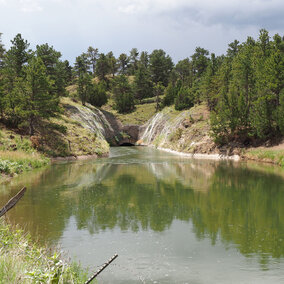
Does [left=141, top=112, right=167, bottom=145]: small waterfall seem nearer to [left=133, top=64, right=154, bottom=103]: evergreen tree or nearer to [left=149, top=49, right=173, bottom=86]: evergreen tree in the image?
[left=133, top=64, right=154, bottom=103]: evergreen tree

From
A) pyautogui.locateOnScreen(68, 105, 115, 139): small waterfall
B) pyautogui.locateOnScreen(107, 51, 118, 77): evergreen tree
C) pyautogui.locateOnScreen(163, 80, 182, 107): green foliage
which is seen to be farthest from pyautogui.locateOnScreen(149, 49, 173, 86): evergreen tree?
pyautogui.locateOnScreen(68, 105, 115, 139): small waterfall

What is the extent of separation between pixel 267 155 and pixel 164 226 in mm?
36524

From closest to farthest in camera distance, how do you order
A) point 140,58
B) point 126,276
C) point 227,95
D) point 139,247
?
1. point 126,276
2. point 139,247
3. point 227,95
4. point 140,58

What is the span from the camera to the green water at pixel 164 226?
33.9 feet

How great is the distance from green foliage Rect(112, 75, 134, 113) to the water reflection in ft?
265

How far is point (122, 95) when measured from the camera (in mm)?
111688

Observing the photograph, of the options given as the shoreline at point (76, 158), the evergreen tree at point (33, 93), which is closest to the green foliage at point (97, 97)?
the shoreline at point (76, 158)

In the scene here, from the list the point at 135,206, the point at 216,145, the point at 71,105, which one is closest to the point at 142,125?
the point at 71,105

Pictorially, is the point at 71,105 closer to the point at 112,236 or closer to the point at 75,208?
the point at 75,208

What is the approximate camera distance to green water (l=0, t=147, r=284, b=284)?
1032cm

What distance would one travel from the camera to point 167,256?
11477mm

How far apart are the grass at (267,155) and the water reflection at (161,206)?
42.7ft

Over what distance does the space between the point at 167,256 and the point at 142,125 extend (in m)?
94.9

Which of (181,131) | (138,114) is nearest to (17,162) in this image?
(181,131)
